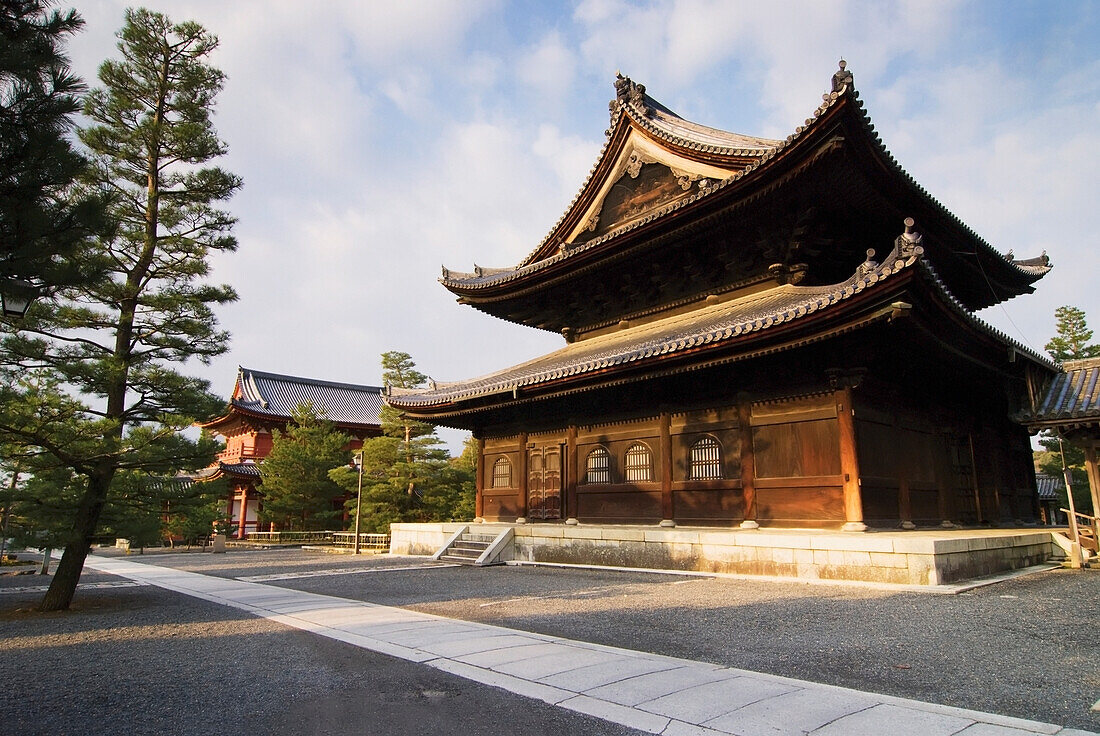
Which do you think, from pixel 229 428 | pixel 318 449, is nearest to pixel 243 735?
pixel 318 449

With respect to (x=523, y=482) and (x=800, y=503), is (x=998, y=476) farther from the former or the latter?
(x=523, y=482)

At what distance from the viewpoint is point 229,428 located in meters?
44.1

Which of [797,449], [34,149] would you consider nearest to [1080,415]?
[797,449]

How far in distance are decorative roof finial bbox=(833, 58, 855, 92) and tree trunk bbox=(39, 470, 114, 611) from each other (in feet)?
46.7

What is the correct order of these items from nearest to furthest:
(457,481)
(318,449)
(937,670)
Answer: (937,670)
(457,481)
(318,449)

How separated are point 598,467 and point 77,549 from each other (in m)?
10.9

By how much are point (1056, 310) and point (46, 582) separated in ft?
146

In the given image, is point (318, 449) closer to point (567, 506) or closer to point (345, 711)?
point (567, 506)

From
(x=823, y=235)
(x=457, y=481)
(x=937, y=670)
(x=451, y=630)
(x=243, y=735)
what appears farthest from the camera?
(x=457, y=481)

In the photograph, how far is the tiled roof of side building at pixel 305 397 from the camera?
42.1 m

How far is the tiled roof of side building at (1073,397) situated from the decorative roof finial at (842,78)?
817 cm

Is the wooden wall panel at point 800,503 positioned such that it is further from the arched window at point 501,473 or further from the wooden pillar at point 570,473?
the arched window at point 501,473

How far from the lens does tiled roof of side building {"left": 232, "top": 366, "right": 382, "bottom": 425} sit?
4207 cm

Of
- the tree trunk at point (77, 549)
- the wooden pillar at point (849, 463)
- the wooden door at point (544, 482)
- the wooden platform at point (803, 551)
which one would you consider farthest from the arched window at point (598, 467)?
the tree trunk at point (77, 549)
